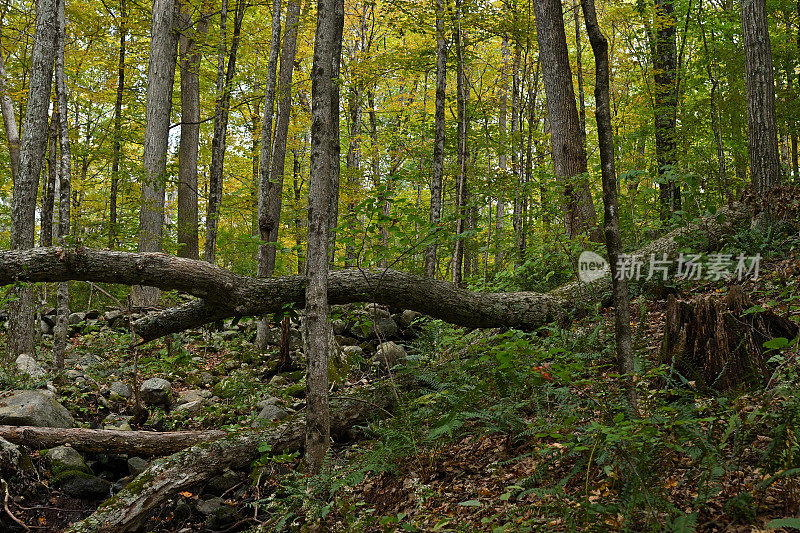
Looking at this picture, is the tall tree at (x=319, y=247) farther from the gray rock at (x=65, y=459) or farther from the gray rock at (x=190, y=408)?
the gray rock at (x=190, y=408)

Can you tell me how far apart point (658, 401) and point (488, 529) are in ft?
5.44

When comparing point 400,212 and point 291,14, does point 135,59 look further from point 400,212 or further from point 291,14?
point 400,212

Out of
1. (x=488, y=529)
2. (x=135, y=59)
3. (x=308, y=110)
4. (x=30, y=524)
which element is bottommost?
(x=30, y=524)

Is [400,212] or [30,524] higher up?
[400,212]

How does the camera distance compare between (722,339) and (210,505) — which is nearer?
(722,339)

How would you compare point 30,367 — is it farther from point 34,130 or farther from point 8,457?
point 8,457

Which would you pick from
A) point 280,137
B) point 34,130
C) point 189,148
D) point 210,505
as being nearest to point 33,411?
point 210,505

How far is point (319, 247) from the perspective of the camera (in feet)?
14.9

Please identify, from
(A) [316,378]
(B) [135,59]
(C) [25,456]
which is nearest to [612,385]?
(A) [316,378]

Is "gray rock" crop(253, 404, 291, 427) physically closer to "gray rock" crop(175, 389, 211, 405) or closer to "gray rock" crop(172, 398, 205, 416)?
"gray rock" crop(172, 398, 205, 416)

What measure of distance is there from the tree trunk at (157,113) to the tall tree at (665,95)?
30.2 ft

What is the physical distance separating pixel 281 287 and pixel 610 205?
3.80 m

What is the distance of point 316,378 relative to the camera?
15.0ft

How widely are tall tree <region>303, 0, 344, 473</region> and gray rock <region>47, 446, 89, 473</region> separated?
2468 millimetres
